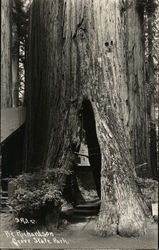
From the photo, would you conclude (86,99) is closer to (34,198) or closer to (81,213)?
(34,198)

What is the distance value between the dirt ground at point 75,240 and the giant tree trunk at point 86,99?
223 mm

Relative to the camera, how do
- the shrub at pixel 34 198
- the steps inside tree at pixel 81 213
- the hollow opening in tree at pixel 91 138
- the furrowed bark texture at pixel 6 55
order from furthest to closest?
the hollow opening in tree at pixel 91 138
the steps inside tree at pixel 81 213
the shrub at pixel 34 198
the furrowed bark texture at pixel 6 55

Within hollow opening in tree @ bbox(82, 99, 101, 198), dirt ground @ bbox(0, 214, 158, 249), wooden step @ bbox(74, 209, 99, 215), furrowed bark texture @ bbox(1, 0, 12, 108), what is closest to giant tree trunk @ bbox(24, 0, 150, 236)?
hollow opening in tree @ bbox(82, 99, 101, 198)

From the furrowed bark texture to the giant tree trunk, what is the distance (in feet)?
6.10

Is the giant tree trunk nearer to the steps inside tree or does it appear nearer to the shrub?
the shrub

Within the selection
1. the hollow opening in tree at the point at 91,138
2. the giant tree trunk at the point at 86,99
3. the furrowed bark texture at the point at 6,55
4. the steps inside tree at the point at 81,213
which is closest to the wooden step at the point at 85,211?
the steps inside tree at the point at 81,213

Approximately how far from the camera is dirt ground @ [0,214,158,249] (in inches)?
245

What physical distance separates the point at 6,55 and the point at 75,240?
3.47 metres

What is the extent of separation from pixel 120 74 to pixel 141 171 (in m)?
3.36

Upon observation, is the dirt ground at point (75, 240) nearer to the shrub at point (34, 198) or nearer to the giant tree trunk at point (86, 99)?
the giant tree trunk at point (86, 99)

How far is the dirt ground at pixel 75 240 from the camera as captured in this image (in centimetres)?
623

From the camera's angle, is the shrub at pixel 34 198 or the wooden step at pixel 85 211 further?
the wooden step at pixel 85 211

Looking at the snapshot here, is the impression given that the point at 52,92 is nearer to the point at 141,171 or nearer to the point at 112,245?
the point at 141,171

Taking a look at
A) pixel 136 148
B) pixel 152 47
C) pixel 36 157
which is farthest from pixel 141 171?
pixel 152 47
